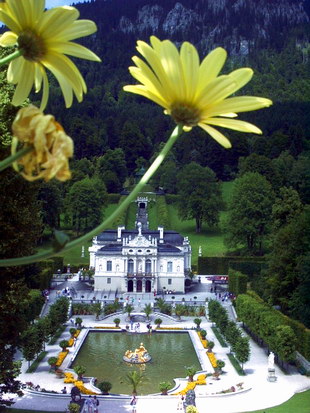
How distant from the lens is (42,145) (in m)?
2.03

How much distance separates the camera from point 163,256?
56406 millimetres

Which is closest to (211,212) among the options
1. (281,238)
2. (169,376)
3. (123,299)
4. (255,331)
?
(123,299)

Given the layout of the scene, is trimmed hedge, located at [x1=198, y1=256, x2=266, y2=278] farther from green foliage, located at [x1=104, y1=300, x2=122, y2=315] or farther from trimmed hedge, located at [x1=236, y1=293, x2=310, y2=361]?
trimmed hedge, located at [x1=236, y1=293, x2=310, y2=361]

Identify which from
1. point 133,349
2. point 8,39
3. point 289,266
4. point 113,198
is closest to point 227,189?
point 113,198

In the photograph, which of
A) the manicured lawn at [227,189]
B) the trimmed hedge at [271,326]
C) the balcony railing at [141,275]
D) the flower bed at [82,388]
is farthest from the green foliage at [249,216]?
the flower bed at [82,388]

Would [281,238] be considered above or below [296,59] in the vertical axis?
below

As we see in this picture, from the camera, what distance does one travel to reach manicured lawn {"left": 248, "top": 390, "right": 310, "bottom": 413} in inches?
997

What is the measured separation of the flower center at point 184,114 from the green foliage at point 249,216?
58372mm

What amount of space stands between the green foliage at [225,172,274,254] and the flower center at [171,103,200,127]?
192ft

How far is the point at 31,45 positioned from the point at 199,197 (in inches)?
2738

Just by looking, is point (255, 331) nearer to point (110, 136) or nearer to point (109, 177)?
point (109, 177)

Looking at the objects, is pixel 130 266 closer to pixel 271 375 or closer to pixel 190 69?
pixel 271 375

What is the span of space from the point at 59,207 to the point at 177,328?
30452mm

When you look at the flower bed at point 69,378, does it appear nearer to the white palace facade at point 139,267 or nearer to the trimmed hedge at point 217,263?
the white palace facade at point 139,267
